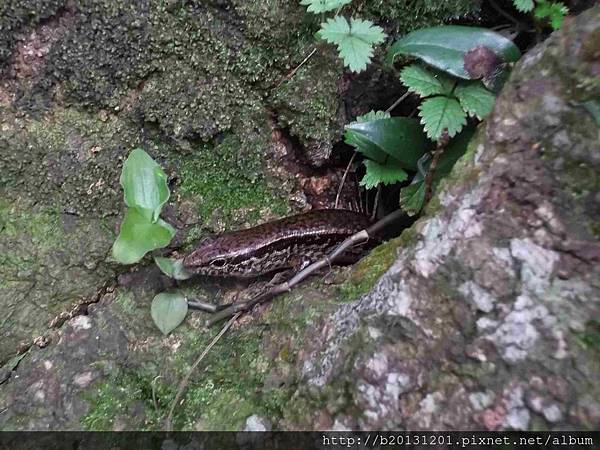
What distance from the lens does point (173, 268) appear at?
1993mm

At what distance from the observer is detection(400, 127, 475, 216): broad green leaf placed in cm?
184

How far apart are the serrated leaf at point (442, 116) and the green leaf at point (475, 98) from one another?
0.09 feet

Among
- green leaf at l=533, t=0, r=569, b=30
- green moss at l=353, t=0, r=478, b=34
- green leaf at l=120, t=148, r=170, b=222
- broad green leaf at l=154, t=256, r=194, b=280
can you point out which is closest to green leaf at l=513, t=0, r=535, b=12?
green leaf at l=533, t=0, r=569, b=30

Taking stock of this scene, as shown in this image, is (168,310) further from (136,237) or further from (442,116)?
(442,116)

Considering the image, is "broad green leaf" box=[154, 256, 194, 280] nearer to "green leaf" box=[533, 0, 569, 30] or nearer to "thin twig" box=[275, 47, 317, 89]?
"thin twig" box=[275, 47, 317, 89]

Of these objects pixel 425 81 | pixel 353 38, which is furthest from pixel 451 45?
pixel 353 38

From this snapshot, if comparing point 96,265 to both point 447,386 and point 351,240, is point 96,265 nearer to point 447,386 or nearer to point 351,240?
point 351,240

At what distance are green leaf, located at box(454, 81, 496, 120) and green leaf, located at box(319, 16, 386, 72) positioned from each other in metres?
0.37

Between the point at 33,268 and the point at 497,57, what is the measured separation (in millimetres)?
2003

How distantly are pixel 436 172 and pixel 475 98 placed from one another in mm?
306

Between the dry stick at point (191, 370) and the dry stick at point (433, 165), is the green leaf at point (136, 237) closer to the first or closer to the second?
the dry stick at point (191, 370)

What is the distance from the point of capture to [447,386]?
123 centimetres

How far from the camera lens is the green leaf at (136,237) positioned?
1820 mm

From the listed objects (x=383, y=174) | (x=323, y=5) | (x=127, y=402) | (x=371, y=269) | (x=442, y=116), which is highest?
(x=323, y=5)
